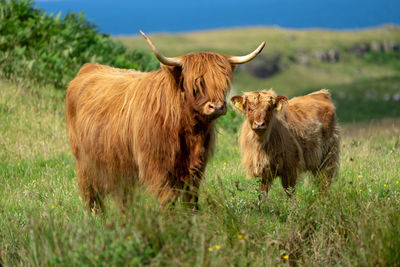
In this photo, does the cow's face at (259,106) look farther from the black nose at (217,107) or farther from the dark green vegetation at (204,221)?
the black nose at (217,107)

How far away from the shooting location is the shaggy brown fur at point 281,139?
21.1ft

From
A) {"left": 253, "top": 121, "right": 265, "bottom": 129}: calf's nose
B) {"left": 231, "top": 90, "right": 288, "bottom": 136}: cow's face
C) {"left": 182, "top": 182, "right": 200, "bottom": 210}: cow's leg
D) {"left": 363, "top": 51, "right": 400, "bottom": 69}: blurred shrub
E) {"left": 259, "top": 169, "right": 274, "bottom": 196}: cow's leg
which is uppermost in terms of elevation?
{"left": 363, "top": 51, "right": 400, "bottom": 69}: blurred shrub

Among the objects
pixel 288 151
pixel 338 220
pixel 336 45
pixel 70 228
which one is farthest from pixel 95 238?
pixel 336 45

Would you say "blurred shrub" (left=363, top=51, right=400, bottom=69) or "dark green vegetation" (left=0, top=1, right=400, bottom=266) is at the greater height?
"blurred shrub" (left=363, top=51, right=400, bottom=69)

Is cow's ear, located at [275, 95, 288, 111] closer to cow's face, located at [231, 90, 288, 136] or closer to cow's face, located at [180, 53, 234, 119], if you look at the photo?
cow's face, located at [231, 90, 288, 136]

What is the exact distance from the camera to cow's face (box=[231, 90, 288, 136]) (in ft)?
20.7

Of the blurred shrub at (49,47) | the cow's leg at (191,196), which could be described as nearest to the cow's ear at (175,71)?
the cow's leg at (191,196)

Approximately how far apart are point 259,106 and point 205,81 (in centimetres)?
227

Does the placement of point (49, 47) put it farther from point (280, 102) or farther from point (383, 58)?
point (383, 58)

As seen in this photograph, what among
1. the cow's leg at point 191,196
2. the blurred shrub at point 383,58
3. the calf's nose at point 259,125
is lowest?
the cow's leg at point 191,196

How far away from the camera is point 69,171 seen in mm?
7281

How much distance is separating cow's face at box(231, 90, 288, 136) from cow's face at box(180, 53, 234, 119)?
1.95 meters

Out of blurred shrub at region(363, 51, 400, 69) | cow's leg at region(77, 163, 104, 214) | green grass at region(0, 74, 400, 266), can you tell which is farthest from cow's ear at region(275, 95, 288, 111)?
blurred shrub at region(363, 51, 400, 69)

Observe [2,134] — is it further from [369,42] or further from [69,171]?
[369,42]
